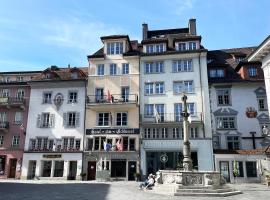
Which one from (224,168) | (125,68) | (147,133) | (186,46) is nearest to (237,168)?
(224,168)

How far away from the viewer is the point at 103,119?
37906 mm

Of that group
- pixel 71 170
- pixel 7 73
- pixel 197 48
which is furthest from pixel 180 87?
pixel 7 73

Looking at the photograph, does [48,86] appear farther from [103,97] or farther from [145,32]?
[145,32]

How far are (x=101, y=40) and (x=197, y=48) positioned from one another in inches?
524

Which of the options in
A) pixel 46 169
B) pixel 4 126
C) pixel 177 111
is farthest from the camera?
pixel 4 126

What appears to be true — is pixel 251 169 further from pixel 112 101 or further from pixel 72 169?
pixel 72 169

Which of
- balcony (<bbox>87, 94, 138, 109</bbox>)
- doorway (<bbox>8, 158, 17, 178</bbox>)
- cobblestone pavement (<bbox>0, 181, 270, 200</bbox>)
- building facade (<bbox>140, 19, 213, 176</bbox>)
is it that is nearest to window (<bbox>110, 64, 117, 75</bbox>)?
balcony (<bbox>87, 94, 138, 109</bbox>)

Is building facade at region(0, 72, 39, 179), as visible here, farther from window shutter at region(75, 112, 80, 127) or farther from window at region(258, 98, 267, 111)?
window at region(258, 98, 267, 111)

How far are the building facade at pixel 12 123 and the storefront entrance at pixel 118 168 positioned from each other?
12605mm

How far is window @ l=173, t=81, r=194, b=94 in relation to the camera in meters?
37.2

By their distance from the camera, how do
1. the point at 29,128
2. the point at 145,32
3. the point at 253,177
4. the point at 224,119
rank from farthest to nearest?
1. the point at 145,32
2. the point at 29,128
3. the point at 224,119
4. the point at 253,177

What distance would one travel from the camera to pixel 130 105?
36.9 metres

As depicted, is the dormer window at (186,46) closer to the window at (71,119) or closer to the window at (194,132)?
the window at (194,132)

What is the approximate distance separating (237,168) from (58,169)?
22.0 m
